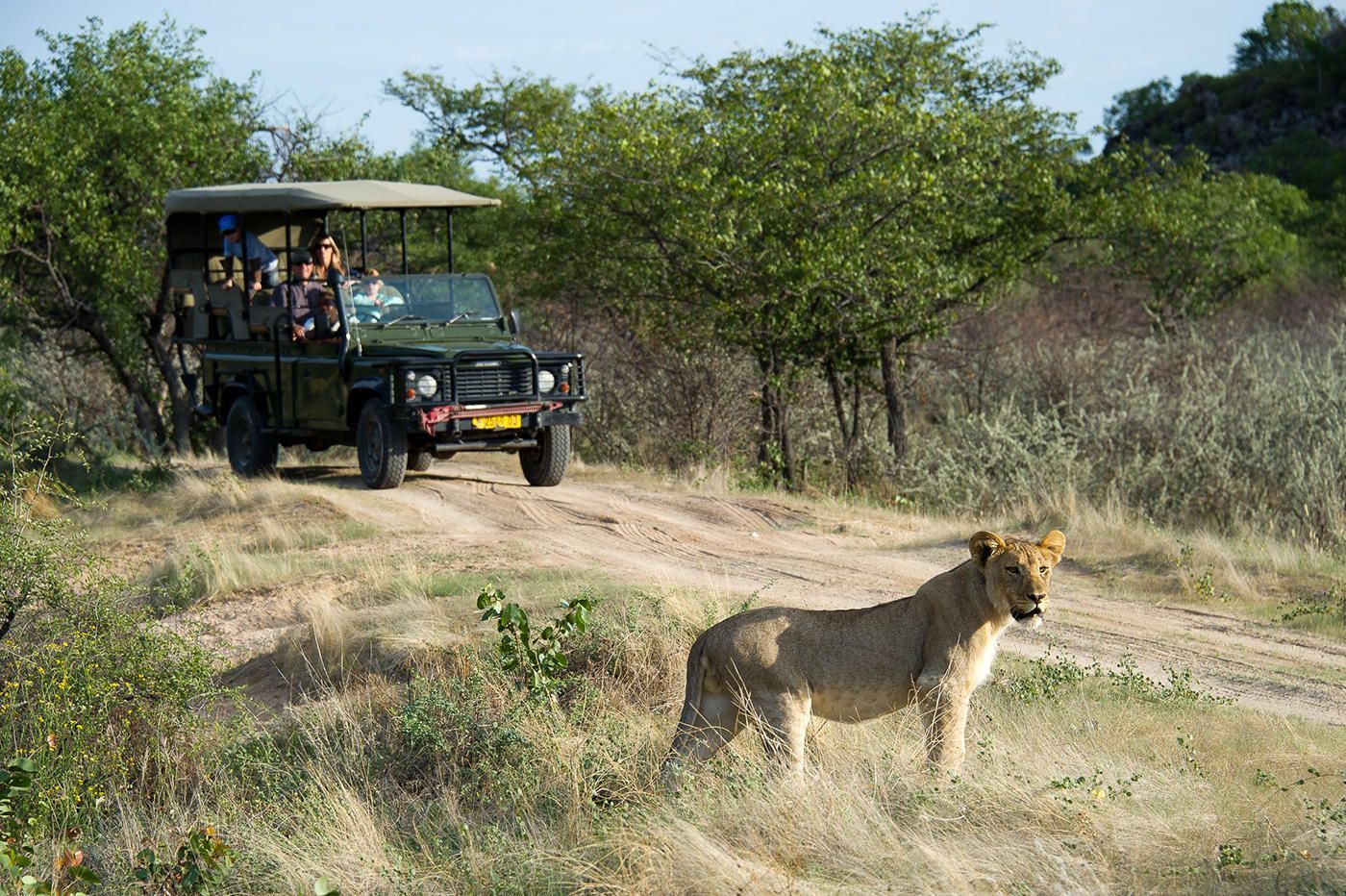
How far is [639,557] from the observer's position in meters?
11.1

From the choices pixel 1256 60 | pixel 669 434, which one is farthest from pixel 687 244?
pixel 1256 60

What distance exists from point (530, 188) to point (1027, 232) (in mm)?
5959

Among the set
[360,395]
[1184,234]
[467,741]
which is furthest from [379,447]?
[1184,234]

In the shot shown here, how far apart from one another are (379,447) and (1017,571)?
8987 mm

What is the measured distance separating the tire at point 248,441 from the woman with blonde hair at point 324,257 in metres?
1.63

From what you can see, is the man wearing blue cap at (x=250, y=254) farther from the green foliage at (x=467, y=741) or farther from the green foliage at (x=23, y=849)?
the green foliage at (x=23, y=849)

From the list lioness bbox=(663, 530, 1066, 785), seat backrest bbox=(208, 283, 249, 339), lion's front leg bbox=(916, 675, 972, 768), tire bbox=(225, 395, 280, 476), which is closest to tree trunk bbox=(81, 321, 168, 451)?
seat backrest bbox=(208, 283, 249, 339)

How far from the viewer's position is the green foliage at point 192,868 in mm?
5770

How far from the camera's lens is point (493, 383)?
1321 centimetres

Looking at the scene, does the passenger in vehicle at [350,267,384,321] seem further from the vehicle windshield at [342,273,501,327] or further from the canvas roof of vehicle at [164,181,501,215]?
the canvas roof of vehicle at [164,181,501,215]

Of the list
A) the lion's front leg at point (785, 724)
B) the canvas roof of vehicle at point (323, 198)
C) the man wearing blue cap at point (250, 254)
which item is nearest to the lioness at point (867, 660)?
the lion's front leg at point (785, 724)

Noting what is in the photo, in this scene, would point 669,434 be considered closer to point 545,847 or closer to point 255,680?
point 255,680

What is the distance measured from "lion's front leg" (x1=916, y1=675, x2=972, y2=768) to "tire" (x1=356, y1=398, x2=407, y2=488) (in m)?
8.43

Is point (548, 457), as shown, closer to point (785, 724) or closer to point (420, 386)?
point (420, 386)
